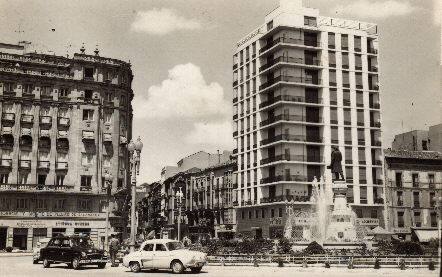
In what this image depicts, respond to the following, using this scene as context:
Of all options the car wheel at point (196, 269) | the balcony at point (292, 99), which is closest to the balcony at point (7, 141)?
the balcony at point (292, 99)

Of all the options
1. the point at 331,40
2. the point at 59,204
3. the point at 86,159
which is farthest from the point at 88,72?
the point at 331,40

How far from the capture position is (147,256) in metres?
26.0

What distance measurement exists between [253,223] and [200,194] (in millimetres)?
27507

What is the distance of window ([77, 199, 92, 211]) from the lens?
66938 mm

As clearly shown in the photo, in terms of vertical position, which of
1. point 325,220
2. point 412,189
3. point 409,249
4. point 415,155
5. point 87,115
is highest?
point 87,115

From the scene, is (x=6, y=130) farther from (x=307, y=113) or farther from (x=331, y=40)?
(x=331, y=40)

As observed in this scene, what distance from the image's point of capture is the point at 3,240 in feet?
210

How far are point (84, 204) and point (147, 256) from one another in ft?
143

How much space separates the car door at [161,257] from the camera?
83.7ft

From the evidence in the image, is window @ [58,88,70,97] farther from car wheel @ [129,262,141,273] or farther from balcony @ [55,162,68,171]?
car wheel @ [129,262,141,273]

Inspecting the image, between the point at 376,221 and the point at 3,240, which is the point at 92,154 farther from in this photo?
the point at 376,221

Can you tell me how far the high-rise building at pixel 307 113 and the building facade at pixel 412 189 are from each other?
1.70 meters

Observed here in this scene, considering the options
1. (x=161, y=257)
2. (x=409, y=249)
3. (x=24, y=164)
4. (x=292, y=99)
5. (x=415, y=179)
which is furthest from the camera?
(x=415, y=179)

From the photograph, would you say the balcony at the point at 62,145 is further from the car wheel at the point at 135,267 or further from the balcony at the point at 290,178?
the car wheel at the point at 135,267
